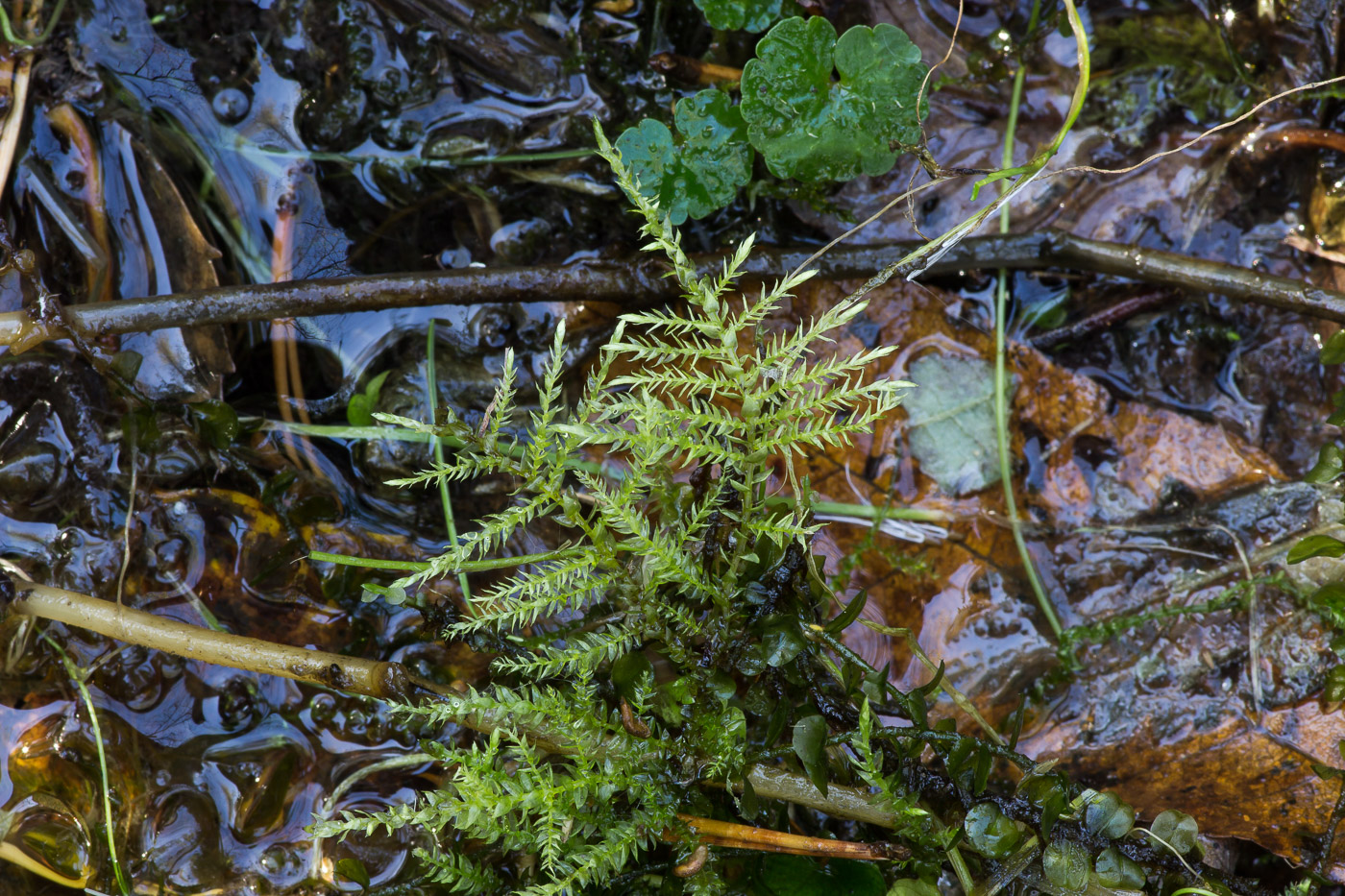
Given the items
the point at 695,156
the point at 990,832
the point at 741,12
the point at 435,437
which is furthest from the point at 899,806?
the point at 741,12

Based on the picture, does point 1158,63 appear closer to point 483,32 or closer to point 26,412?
point 483,32

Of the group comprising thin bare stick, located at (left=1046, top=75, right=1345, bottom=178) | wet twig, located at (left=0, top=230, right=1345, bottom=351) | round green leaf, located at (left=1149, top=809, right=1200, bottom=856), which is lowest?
round green leaf, located at (left=1149, top=809, right=1200, bottom=856)

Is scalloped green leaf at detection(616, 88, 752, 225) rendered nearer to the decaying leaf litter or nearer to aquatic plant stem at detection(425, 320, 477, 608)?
the decaying leaf litter

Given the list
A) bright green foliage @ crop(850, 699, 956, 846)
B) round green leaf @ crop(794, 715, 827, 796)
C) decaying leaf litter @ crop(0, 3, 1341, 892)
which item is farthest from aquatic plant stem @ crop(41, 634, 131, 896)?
bright green foliage @ crop(850, 699, 956, 846)

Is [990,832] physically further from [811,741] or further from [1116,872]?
[811,741]

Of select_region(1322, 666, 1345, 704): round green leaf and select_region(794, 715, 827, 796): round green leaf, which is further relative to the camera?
select_region(1322, 666, 1345, 704): round green leaf

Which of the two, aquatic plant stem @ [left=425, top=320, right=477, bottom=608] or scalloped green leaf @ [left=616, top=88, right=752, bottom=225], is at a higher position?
scalloped green leaf @ [left=616, top=88, right=752, bottom=225]

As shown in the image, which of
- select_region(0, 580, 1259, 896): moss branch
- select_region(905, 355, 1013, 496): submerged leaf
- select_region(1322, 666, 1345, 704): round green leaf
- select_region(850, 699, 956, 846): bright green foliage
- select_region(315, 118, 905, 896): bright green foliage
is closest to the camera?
select_region(315, 118, 905, 896): bright green foliage

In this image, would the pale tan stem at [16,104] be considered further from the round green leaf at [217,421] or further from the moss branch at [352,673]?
the moss branch at [352,673]
